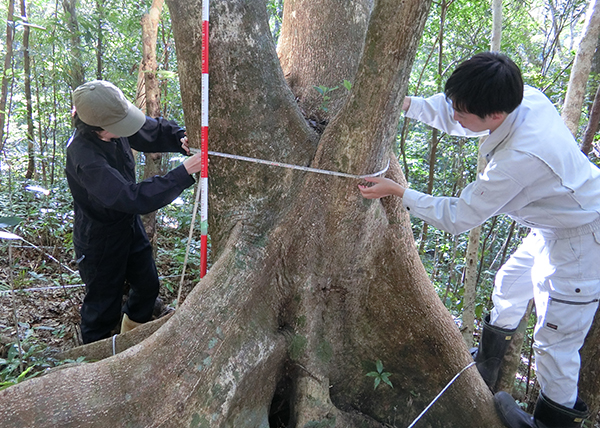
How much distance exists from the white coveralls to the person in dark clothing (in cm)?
156

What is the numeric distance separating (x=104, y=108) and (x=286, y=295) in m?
1.58

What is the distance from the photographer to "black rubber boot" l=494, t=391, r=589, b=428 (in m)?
2.22

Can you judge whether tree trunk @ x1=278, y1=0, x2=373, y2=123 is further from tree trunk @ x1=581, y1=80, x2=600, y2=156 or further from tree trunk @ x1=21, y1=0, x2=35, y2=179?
tree trunk @ x1=21, y1=0, x2=35, y2=179

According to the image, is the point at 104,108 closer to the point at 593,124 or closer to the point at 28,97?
the point at 593,124

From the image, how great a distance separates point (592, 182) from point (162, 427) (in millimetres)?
2477

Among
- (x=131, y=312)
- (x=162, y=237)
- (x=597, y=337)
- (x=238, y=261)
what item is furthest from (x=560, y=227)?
(x=162, y=237)

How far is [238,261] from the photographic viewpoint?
2301 mm

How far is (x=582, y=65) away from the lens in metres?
2.75

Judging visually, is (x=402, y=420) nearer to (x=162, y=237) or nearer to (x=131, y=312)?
(x=131, y=312)

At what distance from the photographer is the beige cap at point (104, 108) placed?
2.50 m

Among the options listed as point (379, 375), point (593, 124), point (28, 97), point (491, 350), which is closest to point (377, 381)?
point (379, 375)

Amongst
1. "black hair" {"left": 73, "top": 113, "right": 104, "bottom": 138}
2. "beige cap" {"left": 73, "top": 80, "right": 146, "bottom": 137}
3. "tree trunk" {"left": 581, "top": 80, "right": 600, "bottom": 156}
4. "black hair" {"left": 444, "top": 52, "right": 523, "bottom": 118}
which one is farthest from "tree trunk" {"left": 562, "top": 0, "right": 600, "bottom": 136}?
"black hair" {"left": 73, "top": 113, "right": 104, "bottom": 138}

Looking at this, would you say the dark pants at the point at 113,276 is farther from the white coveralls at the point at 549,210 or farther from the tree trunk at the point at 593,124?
the tree trunk at the point at 593,124

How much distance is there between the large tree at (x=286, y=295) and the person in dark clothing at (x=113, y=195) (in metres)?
0.43
